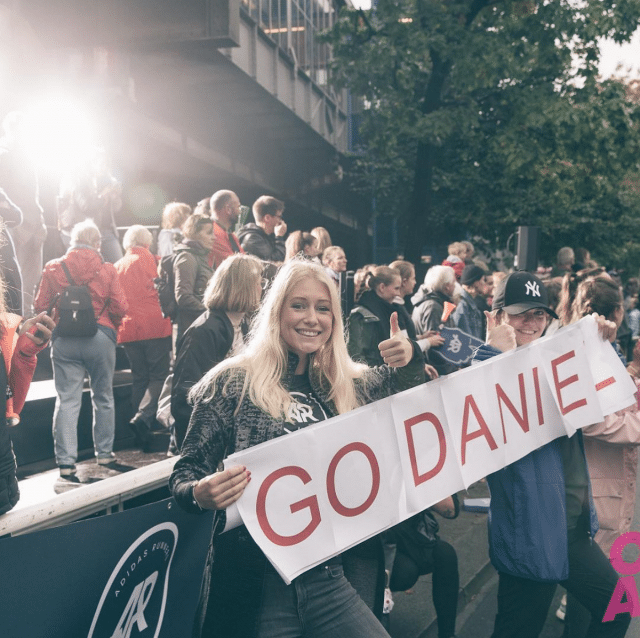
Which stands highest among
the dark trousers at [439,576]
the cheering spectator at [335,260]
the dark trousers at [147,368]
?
the cheering spectator at [335,260]

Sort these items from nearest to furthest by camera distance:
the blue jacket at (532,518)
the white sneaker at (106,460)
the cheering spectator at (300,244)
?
the blue jacket at (532,518) < the white sneaker at (106,460) < the cheering spectator at (300,244)

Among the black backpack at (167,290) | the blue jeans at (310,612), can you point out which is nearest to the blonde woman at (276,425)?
the blue jeans at (310,612)

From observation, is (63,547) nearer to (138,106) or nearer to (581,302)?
(581,302)

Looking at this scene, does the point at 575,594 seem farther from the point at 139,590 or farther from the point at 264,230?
the point at 264,230

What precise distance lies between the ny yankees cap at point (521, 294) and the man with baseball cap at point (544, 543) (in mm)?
616

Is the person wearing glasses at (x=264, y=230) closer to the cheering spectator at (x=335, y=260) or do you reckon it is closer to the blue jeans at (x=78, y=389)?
the cheering spectator at (x=335, y=260)

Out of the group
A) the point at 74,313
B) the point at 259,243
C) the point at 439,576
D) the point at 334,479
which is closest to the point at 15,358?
the point at 334,479

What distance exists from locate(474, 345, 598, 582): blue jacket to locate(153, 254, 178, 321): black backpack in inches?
143

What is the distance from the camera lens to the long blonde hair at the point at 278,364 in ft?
8.69

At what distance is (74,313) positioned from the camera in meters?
5.32

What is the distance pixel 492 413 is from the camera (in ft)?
11.1

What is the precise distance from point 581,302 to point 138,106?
10.9 meters

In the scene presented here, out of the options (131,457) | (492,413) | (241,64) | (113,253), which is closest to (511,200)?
(241,64)

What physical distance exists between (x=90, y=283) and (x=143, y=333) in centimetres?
100
